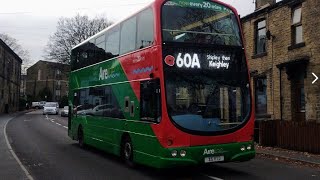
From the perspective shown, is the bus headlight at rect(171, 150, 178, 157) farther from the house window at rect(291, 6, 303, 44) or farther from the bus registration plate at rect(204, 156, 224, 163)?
the house window at rect(291, 6, 303, 44)

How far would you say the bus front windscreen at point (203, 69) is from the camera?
998cm

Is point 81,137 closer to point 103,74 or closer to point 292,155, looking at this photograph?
point 103,74

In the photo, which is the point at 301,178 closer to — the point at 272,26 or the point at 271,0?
the point at 272,26

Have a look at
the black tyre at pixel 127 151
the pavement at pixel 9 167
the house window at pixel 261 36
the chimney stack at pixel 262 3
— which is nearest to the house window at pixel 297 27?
the house window at pixel 261 36

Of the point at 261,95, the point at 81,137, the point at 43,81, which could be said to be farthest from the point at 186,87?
the point at 43,81

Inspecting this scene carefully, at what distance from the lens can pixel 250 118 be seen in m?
10.5

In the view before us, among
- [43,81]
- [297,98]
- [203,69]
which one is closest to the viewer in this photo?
[203,69]

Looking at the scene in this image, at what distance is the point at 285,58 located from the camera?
19.6 meters

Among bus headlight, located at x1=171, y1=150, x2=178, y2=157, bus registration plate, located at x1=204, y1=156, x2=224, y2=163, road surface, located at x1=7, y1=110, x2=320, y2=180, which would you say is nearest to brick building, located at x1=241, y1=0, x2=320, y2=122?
road surface, located at x1=7, y1=110, x2=320, y2=180

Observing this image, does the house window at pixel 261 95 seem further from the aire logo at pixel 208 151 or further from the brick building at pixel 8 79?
the brick building at pixel 8 79

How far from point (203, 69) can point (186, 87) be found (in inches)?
24.6

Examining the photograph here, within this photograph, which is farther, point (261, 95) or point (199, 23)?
point (261, 95)

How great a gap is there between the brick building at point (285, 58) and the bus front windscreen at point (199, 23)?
315 inches

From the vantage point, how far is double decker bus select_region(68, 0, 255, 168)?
9.86m
